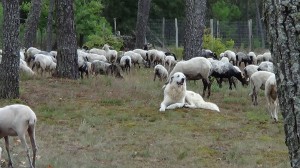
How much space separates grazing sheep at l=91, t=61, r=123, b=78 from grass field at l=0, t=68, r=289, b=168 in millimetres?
3433

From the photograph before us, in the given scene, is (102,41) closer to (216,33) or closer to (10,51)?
(216,33)

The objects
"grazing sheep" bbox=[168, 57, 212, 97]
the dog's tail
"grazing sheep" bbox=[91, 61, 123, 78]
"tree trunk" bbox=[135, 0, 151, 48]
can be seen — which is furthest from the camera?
"tree trunk" bbox=[135, 0, 151, 48]

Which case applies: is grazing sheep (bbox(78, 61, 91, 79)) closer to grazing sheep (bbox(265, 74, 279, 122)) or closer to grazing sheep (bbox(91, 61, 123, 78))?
grazing sheep (bbox(91, 61, 123, 78))

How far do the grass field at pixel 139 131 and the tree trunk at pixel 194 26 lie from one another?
10.3ft

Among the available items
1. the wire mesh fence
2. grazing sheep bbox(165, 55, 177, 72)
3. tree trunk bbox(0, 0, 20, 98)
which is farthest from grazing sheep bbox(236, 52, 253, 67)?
tree trunk bbox(0, 0, 20, 98)

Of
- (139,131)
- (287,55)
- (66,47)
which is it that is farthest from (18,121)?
(66,47)

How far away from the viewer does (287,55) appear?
284 cm

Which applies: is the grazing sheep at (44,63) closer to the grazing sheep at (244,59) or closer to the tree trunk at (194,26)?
the tree trunk at (194,26)

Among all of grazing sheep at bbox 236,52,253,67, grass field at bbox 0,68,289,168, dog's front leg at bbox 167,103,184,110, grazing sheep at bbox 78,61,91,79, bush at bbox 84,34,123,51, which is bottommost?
grass field at bbox 0,68,289,168

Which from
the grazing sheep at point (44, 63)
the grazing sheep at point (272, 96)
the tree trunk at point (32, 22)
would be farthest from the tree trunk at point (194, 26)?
the tree trunk at point (32, 22)

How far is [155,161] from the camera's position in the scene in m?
9.96

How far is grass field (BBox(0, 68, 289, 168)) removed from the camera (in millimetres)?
9969

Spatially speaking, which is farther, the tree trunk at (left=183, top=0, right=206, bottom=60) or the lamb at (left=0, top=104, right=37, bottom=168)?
the tree trunk at (left=183, top=0, right=206, bottom=60)

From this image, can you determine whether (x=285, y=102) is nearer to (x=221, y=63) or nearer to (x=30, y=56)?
(x=221, y=63)
